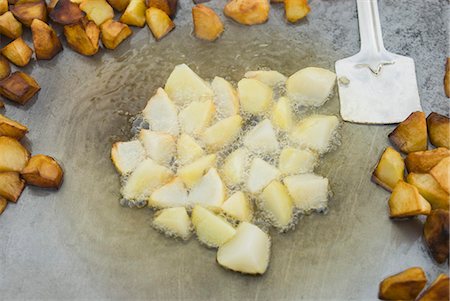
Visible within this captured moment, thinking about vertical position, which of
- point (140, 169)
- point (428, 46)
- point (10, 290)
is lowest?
point (10, 290)

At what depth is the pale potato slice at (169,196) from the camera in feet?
4.12

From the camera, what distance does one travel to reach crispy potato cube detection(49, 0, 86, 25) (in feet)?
4.85

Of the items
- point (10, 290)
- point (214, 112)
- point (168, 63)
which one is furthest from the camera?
point (168, 63)

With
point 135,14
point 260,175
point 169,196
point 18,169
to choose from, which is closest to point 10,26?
point 135,14

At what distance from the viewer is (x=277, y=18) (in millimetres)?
1544

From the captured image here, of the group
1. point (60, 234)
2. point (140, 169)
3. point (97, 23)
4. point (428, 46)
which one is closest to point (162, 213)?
point (140, 169)

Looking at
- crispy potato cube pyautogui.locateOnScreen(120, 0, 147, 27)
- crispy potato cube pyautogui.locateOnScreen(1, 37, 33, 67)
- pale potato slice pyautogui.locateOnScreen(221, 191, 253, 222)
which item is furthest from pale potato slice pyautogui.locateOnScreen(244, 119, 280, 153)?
crispy potato cube pyautogui.locateOnScreen(1, 37, 33, 67)

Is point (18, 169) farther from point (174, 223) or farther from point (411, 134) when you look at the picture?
point (411, 134)

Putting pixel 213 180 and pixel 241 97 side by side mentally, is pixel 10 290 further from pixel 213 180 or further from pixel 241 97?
pixel 241 97

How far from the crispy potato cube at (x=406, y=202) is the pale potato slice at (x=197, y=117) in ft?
1.41

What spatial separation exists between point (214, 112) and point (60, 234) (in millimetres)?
426

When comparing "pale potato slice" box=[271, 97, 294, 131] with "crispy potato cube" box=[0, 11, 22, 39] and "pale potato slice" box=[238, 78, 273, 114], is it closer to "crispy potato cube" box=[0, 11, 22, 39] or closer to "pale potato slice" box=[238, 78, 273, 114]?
"pale potato slice" box=[238, 78, 273, 114]

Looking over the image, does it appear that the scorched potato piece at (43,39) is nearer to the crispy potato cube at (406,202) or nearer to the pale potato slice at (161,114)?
the pale potato slice at (161,114)

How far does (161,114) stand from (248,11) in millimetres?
360
